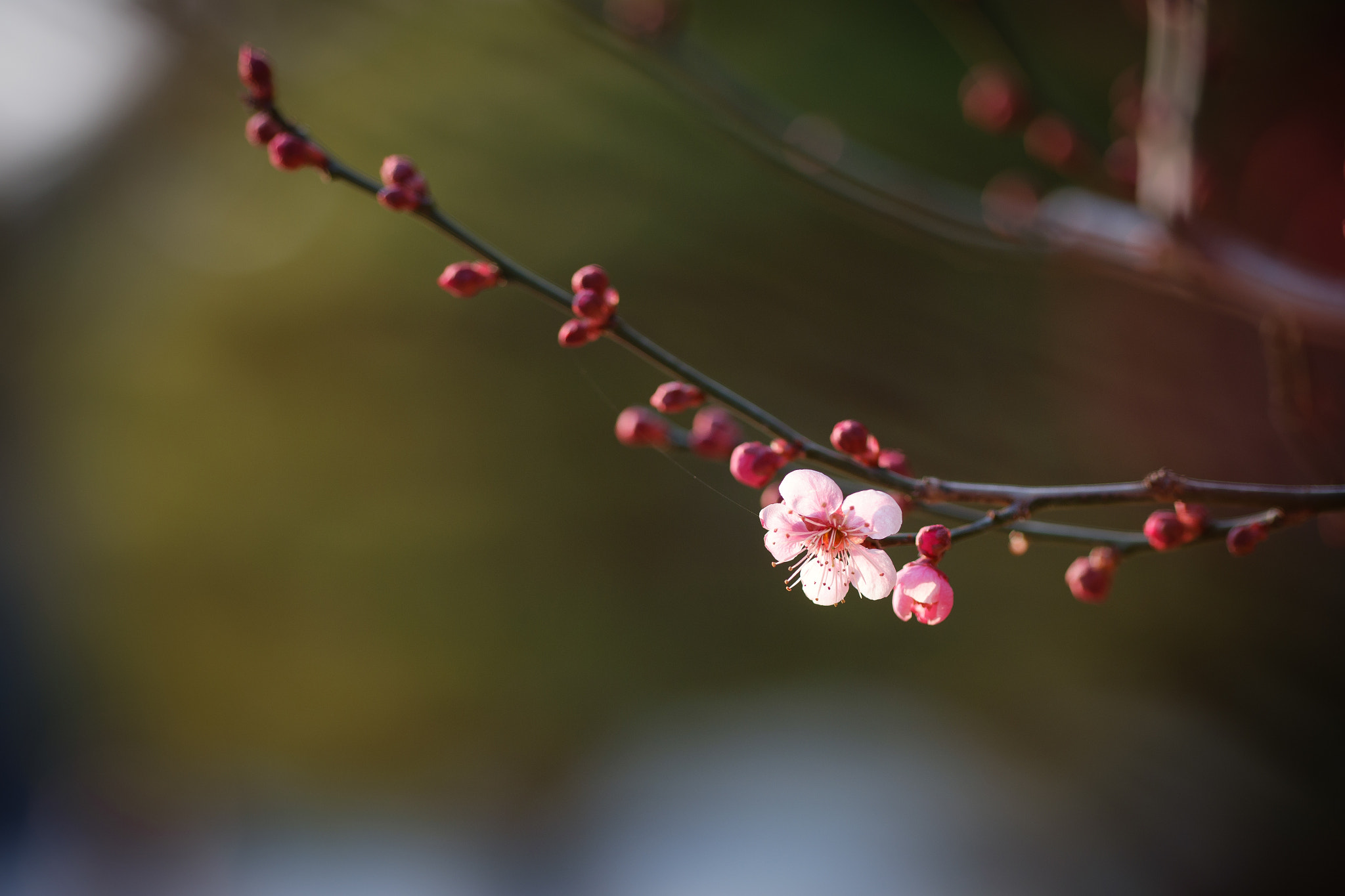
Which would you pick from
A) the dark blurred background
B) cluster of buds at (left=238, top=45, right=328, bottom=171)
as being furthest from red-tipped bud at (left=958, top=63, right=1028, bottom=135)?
cluster of buds at (left=238, top=45, right=328, bottom=171)

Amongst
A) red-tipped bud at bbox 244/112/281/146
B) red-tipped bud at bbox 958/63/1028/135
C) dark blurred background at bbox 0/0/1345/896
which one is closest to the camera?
red-tipped bud at bbox 244/112/281/146

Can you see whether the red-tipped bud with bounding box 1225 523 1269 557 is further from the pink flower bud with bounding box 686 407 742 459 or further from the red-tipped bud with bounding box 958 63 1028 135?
the red-tipped bud with bounding box 958 63 1028 135

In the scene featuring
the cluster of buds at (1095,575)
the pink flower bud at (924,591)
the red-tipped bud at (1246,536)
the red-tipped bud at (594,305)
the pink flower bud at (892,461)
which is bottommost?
the pink flower bud at (924,591)

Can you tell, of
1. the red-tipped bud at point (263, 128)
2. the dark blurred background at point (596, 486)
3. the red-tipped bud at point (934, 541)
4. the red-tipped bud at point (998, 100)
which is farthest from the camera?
the dark blurred background at point (596, 486)

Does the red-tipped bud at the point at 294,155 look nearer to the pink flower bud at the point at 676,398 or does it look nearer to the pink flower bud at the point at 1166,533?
the pink flower bud at the point at 676,398

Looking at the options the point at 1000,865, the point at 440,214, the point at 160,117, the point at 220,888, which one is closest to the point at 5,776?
the point at 220,888

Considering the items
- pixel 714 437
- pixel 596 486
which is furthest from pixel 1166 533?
pixel 596 486

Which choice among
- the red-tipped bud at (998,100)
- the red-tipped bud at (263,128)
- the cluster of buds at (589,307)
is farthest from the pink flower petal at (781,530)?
the red-tipped bud at (998,100)
